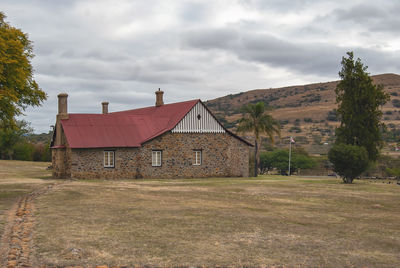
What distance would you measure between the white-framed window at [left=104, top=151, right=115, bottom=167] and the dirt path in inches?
671

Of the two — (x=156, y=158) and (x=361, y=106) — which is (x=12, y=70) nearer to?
(x=156, y=158)

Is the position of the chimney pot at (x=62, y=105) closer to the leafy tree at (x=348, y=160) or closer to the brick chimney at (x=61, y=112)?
the brick chimney at (x=61, y=112)

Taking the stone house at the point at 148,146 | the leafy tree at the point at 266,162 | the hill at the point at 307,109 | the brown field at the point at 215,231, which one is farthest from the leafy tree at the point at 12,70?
the hill at the point at 307,109

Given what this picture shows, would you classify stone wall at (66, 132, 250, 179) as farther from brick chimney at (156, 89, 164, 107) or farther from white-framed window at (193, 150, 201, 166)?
brick chimney at (156, 89, 164, 107)

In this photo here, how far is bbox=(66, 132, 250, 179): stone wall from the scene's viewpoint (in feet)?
110

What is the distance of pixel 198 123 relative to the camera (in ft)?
123

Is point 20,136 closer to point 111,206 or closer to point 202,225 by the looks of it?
point 111,206

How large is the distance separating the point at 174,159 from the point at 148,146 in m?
2.36

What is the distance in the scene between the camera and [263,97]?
159625 millimetres

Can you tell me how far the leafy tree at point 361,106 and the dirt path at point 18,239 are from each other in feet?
92.6

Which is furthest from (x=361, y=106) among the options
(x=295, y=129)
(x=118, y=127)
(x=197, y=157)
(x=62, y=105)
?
(x=295, y=129)

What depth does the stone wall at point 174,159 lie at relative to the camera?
3350 centimetres

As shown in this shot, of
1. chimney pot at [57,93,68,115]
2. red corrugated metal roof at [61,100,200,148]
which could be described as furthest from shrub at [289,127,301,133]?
chimney pot at [57,93,68,115]

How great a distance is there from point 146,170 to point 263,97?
12766cm
